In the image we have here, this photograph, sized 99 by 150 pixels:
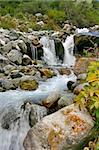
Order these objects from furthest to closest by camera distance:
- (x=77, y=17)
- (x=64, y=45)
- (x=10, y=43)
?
(x=77, y=17) → (x=64, y=45) → (x=10, y=43)

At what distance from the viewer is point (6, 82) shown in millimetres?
9484

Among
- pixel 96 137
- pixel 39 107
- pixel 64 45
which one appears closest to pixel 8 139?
pixel 39 107

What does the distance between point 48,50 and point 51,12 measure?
13605 mm

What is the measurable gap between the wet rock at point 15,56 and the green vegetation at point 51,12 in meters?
9.54

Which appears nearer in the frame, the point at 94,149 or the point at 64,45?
the point at 94,149

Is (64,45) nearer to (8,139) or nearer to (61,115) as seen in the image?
(8,139)

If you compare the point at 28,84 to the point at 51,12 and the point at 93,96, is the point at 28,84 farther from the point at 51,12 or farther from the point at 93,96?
the point at 51,12

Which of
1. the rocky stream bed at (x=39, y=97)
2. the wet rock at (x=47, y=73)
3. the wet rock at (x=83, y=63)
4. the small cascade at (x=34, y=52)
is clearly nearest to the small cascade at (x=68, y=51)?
the rocky stream bed at (x=39, y=97)

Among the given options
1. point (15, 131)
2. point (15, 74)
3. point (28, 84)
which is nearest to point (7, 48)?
point (15, 74)

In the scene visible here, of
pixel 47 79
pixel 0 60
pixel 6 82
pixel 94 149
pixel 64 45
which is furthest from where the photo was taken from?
pixel 64 45

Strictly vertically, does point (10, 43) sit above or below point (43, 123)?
below

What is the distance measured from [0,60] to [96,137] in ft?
28.7

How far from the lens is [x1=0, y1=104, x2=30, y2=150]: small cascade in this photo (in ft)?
20.2

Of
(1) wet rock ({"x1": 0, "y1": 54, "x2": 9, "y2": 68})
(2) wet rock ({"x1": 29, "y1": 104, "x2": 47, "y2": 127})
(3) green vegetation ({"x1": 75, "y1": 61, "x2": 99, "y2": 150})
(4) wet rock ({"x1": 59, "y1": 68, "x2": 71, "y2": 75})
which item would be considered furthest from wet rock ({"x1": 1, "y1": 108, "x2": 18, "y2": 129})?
(1) wet rock ({"x1": 0, "y1": 54, "x2": 9, "y2": 68})
